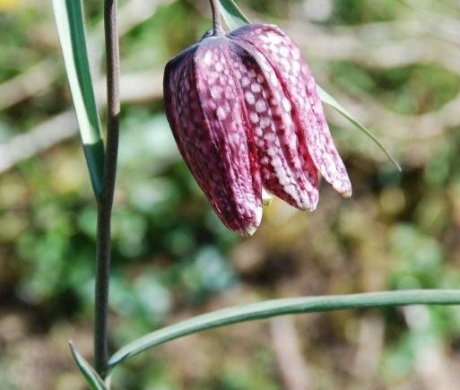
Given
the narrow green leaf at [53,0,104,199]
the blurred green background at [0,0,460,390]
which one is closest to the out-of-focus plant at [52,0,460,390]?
the narrow green leaf at [53,0,104,199]

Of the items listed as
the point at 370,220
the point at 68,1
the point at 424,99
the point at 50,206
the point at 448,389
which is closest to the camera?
the point at 68,1

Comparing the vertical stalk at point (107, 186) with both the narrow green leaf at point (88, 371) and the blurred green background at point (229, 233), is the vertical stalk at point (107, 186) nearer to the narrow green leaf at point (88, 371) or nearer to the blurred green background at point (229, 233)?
the narrow green leaf at point (88, 371)

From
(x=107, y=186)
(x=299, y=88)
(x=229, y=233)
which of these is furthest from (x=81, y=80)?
(x=229, y=233)

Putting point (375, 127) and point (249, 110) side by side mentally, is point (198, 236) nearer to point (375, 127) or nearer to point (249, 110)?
point (375, 127)

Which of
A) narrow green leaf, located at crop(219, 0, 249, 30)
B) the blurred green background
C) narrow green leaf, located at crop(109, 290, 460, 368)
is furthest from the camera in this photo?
the blurred green background

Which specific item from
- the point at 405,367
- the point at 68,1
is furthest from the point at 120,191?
the point at 68,1

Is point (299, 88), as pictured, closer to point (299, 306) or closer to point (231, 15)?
point (231, 15)

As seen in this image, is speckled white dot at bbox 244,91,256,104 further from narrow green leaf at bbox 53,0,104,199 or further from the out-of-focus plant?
narrow green leaf at bbox 53,0,104,199
